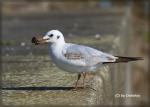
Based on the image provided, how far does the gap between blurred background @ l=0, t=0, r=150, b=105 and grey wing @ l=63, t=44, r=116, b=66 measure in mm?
261

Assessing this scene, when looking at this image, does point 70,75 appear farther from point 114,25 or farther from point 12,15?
point 12,15

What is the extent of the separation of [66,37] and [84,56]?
4.75 meters

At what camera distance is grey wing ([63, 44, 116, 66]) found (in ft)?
16.2

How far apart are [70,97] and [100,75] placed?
2.85ft

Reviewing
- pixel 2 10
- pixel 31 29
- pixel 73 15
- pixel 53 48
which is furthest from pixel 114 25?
pixel 53 48

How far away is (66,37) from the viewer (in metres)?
9.72

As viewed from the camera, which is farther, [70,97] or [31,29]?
[31,29]

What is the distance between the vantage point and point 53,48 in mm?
5047

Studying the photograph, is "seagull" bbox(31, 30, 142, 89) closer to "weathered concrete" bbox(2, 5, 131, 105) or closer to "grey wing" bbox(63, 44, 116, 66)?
"grey wing" bbox(63, 44, 116, 66)

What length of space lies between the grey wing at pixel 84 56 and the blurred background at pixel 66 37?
261mm

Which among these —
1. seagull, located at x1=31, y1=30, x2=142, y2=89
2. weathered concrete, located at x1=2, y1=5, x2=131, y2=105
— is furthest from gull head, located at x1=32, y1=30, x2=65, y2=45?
weathered concrete, located at x1=2, y1=5, x2=131, y2=105

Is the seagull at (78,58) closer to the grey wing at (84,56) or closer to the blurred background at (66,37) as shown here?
the grey wing at (84,56)

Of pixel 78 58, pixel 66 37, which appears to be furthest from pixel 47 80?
pixel 66 37

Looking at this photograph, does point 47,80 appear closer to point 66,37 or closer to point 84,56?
point 84,56
